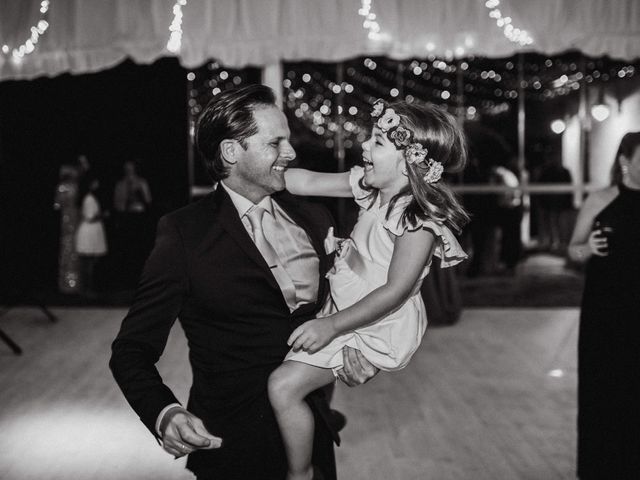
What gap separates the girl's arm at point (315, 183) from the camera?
1.91 metres

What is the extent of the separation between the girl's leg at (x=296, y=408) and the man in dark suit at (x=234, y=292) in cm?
5

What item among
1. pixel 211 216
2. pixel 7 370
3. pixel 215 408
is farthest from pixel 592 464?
pixel 7 370

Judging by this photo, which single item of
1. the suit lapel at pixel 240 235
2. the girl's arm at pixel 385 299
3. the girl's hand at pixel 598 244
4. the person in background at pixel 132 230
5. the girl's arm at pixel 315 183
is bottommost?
→ the person in background at pixel 132 230

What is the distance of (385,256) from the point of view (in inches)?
70.4

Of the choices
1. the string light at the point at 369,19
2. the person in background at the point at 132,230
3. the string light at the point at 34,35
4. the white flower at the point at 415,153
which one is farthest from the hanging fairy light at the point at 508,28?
the person in background at the point at 132,230

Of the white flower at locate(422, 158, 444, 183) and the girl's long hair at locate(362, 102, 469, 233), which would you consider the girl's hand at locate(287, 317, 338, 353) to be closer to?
the girl's long hair at locate(362, 102, 469, 233)

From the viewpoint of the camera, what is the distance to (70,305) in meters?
7.83

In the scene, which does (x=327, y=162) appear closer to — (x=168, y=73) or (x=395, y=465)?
(x=168, y=73)

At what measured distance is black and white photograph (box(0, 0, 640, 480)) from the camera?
1.63 meters

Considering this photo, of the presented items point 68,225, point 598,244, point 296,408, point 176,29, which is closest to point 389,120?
point 296,408

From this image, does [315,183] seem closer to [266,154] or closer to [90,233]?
[266,154]

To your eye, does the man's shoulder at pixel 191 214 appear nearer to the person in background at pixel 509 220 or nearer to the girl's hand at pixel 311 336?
the girl's hand at pixel 311 336

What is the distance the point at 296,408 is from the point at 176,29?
3.56 metres

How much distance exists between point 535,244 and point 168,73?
209 inches
